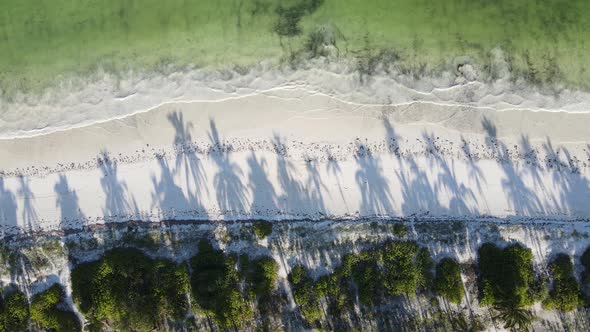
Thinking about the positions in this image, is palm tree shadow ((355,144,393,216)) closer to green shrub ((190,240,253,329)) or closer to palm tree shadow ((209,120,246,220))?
palm tree shadow ((209,120,246,220))

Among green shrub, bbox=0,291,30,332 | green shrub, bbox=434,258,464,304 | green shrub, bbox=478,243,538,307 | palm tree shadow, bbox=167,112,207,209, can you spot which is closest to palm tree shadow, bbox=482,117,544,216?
green shrub, bbox=478,243,538,307

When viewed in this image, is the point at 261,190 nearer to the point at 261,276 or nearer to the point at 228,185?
the point at 228,185

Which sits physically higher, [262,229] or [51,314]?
[262,229]

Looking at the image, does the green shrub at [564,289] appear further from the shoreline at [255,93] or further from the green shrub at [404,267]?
the shoreline at [255,93]

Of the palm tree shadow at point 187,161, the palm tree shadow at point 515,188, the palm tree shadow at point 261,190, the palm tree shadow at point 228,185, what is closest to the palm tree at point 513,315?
the palm tree shadow at point 515,188

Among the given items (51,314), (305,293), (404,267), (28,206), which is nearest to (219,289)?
(305,293)

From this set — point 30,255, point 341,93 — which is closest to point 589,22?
point 341,93
